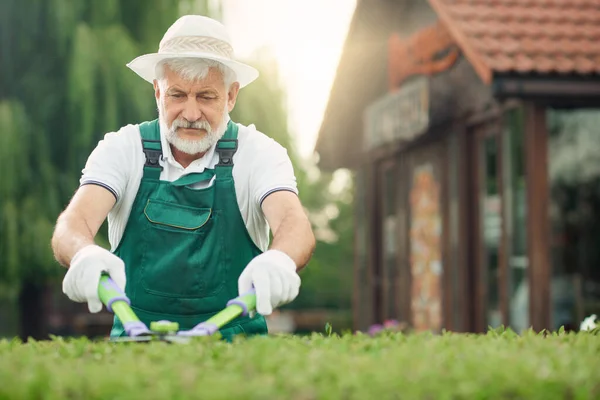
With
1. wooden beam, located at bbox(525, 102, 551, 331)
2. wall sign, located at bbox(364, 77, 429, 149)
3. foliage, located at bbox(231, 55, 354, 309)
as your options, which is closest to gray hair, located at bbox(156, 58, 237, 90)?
wooden beam, located at bbox(525, 102, 551, 331)

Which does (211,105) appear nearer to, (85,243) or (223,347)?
(85,243)

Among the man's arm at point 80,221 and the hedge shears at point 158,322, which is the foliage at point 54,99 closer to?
the man's arm at point 80,221

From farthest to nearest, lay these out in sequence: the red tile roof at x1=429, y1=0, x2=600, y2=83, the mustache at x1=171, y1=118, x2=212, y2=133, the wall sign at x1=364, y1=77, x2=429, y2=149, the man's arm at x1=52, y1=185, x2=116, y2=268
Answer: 1. the wall sign at x1=364, y1=77, x2=429, y2=149
2. the red tile roof at x1=429, y1=0, x2=600, y2=83
3. the mustache at x1=171, y1=118, x2=212, y2=133
4. the man's arm at x1=52, y1=185, x2=116, y2=268

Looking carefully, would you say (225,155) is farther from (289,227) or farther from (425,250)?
(425,250)

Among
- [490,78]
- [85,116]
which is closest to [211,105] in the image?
[490,78]

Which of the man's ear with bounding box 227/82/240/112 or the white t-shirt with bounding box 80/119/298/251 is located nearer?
the white t-shirt with bounding box 80/119/298/251

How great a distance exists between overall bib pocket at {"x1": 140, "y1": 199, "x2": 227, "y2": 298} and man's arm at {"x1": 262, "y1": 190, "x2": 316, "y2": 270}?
0.90 feet

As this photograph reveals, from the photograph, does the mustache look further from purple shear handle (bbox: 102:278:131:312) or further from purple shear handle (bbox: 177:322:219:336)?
purple shear handle (bbox: 177:322:219:336)

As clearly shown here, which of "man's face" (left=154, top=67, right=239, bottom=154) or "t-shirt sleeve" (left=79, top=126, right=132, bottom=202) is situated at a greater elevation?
"man's face" (left=154, top=67, right=239, bottom=154)

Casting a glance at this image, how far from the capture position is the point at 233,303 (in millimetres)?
3188

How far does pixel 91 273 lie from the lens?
3242 mm

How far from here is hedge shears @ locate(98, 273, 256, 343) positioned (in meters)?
3.05

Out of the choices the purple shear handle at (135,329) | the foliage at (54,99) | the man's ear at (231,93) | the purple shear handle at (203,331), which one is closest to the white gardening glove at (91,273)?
the purple shear handle at (135,329)

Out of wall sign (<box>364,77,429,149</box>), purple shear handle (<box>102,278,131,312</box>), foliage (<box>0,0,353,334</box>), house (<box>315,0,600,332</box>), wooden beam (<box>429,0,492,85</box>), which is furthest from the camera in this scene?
foliage (<box>0,0,353,334</box>)
